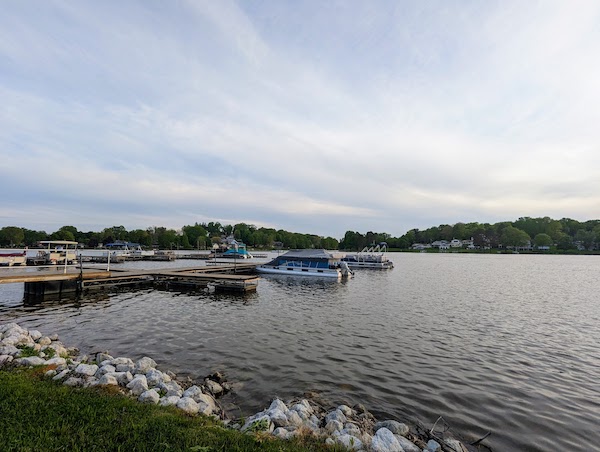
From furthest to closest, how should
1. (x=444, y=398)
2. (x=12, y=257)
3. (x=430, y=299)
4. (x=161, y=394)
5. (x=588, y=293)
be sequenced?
(x=12, y=257) < (x=588, y=293) < (x=430, y=299) < (x=444, y=398) < (x=161, y=394)

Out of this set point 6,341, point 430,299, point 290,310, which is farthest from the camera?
point 430,299

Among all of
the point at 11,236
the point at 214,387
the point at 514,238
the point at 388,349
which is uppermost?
the point at 514,238

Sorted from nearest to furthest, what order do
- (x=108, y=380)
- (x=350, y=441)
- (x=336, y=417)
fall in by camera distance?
(x=350, y=441) < (x=336, y=417) < (x=108, y=380)

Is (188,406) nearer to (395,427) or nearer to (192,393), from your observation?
(192,393)

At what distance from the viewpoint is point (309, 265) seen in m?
50.4

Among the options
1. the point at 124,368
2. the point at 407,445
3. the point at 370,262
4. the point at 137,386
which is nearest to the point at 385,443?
the point at 407,445

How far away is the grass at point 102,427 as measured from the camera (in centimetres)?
537

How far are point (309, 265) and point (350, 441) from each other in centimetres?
4366

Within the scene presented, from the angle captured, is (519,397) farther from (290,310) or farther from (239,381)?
(290,310)

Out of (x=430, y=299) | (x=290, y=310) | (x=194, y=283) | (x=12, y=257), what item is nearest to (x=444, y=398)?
(x=290, y=310)

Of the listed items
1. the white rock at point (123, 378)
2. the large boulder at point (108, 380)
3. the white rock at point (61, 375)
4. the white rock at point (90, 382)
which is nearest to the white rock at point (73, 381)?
the white rock at point (90, 382)

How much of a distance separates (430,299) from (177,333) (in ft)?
73.8

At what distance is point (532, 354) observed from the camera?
15188 millimetres

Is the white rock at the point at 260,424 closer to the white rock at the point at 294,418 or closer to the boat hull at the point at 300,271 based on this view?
the white rock at the point at 294,418
